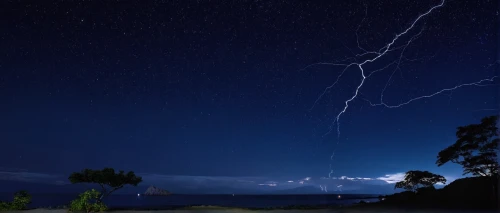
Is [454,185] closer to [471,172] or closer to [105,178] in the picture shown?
[471,172]

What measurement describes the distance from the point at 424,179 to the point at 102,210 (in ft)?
115

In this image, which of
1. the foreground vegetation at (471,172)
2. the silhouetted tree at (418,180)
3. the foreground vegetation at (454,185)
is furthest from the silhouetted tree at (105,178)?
the silhouetted tree at (418,180)

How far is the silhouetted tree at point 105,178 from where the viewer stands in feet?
67.3

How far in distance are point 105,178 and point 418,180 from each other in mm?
34209

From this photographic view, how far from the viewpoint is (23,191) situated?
19844 mm

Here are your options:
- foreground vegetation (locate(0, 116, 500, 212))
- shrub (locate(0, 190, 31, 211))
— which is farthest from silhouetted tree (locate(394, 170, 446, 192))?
shrub (locate(0, 190, 31, 211))

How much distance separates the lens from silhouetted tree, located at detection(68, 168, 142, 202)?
20.5m

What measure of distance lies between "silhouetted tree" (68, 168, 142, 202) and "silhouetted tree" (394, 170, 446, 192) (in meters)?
31.4

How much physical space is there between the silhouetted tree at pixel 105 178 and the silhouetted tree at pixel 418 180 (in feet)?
103

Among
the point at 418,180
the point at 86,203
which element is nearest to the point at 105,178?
the point at 86,203

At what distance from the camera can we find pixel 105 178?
2055cm

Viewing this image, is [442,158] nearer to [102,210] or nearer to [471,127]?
[471,127]

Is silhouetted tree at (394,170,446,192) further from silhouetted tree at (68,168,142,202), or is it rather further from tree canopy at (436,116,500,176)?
silhouetted tree at (68,168,142,202)

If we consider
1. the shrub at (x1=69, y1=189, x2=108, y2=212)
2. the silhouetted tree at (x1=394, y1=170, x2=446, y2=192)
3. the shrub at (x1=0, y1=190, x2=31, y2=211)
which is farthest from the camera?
the silhouetted tree at (x1=394, y1=170, x2=446, y2=192)
